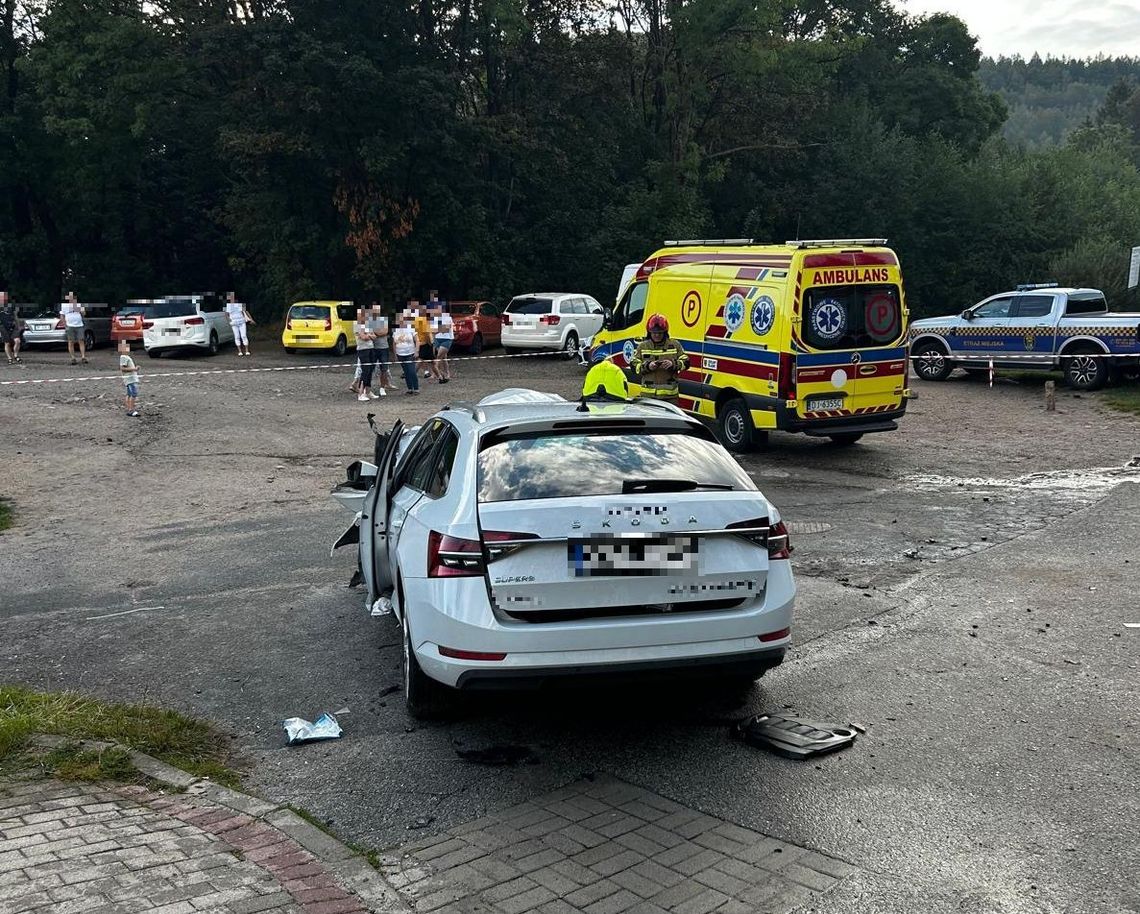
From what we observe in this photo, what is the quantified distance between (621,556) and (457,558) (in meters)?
0.76

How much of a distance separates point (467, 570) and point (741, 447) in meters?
10.0

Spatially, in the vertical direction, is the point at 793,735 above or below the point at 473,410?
below

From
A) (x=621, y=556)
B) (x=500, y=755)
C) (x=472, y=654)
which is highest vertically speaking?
(x=621, y=556)

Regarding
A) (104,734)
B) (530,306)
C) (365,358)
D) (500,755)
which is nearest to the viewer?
(500,755)

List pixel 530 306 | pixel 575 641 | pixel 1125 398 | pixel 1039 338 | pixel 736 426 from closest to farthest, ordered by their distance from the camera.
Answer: pixel 575 641 → pixel 736 426 → pixel 1125 398 → pixel 1039 338 → pixel 530 306

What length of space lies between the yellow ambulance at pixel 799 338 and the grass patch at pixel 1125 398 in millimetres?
6278

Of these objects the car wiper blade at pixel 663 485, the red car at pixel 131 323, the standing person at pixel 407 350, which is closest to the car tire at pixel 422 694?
the car wiper blade at pixel 663 485

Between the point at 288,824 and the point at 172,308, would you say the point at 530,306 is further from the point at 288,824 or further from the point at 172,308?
the point at 288,824

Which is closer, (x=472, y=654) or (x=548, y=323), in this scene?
(x=472, y=654)

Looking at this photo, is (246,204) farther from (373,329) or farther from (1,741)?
(1,741)

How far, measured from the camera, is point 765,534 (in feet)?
17.3

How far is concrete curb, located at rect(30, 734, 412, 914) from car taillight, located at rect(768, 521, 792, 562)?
7.79ft

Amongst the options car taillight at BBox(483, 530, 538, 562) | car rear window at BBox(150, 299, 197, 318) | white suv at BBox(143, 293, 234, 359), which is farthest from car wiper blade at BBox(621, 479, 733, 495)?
car rear window at BBox(150, 299, 197, 318)

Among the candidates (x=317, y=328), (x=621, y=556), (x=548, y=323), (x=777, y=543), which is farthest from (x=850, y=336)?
(x=317, y=328)
